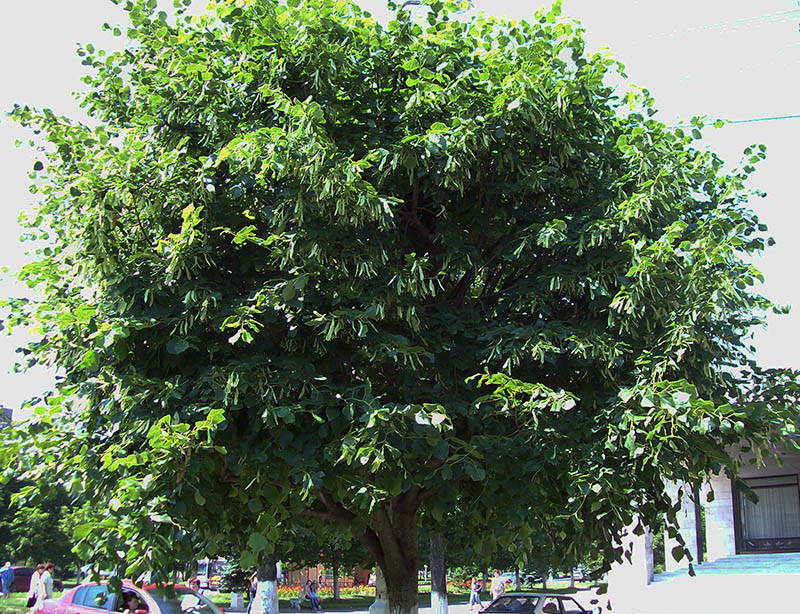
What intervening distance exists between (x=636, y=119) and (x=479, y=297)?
2170 millimetres

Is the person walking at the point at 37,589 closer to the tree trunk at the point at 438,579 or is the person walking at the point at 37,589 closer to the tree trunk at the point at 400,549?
the tree trunk at the point at 438,579

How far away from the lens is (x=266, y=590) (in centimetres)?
2041

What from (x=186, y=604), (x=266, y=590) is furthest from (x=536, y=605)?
(x=186, y=604)

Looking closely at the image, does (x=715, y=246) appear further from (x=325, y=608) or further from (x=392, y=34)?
(x=325, y=608)

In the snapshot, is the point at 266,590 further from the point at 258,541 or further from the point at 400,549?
the point at 258,541

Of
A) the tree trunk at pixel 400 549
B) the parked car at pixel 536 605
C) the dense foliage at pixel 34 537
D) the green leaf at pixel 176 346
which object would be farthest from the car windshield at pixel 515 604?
the dense foliage at pixel 34 537

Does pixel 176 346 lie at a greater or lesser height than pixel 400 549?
greater

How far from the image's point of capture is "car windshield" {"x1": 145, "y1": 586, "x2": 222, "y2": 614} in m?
12.9

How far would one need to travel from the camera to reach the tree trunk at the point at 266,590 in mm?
20156

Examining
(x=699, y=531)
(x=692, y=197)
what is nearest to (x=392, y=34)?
(x=692, y=197)

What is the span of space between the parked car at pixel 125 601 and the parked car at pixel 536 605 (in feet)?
22.7

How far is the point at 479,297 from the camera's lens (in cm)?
727

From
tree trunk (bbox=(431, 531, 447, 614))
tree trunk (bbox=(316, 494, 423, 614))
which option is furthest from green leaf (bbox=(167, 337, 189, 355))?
tree trunk (bbox=(431, 531, 447, 614))

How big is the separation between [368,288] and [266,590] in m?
16.3
